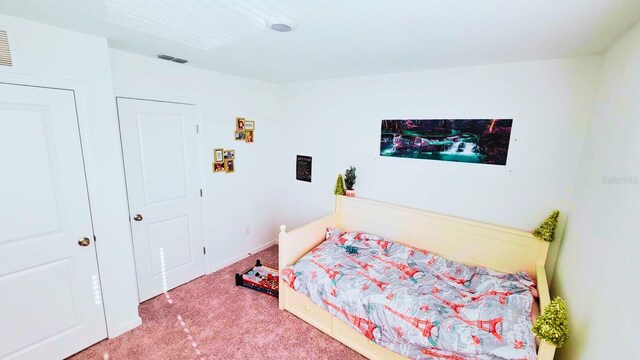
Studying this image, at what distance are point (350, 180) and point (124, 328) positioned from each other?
8.62 ft

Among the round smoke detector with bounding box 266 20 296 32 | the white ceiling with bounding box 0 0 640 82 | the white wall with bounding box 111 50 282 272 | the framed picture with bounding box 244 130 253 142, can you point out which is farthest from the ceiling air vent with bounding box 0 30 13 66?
the framed picture with bounding box 244 130 253 142

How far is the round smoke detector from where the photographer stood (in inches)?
58.9

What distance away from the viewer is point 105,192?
2.04 m

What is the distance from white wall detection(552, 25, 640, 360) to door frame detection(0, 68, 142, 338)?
3.11 metres

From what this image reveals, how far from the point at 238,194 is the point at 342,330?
2.09 m

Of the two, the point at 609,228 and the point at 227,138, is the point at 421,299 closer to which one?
the point at 609,228

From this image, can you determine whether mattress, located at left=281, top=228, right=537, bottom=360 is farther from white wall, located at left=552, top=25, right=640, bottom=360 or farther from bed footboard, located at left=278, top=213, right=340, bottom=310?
white wall, located at left=552, top=25, right=640, bottom=360

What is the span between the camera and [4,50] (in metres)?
1.56

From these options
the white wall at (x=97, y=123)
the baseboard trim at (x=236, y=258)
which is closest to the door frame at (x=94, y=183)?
the white wall at (x=97, y=123)

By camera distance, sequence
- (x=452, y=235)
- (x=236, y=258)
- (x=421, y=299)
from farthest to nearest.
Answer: (x=236, y=258)
(x=452, y=235)
(x=421, y=299)

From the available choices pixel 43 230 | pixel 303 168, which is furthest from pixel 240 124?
pixel 43 230

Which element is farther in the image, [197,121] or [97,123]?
[197,121]

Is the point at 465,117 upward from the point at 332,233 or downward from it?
upward

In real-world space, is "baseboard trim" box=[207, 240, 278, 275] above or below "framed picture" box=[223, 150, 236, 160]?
below
